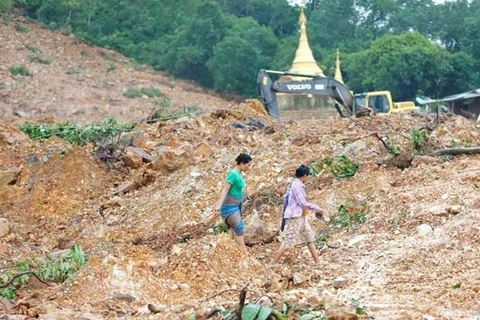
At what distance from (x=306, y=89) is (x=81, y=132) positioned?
5.24 metres

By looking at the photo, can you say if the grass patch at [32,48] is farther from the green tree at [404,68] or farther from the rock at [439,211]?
the rock at [439,211]

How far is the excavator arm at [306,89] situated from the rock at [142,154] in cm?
459

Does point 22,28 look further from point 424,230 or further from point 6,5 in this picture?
point 424,230

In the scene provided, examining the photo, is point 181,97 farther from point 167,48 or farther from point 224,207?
point 224,207

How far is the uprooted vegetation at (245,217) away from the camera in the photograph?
675 centimetres

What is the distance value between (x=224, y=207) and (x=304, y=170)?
0.90 meters

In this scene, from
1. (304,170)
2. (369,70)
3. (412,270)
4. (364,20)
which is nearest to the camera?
(412,270)

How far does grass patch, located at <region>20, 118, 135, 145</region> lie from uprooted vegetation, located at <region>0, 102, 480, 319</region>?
5 centimetres

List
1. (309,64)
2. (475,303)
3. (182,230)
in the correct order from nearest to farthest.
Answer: (475,303), (182,230), (309,64)

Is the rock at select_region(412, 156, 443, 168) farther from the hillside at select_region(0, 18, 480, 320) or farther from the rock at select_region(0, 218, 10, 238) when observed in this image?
the rock at select_region(0, 218, 10, 238)

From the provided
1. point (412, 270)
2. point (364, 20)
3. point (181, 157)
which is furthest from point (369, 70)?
point (412, 270)

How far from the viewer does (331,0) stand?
48344 millimetres

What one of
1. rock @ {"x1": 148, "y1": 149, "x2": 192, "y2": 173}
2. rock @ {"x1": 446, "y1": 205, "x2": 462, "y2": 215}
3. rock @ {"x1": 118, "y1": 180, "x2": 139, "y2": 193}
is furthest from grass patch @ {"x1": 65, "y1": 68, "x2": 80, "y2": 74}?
rock @ {"x1": 446, "y1": 205, "x2": 462, "y2": 215}

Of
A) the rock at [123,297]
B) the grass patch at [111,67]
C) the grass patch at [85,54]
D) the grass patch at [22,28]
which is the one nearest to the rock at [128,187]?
the rock at [123,297]
